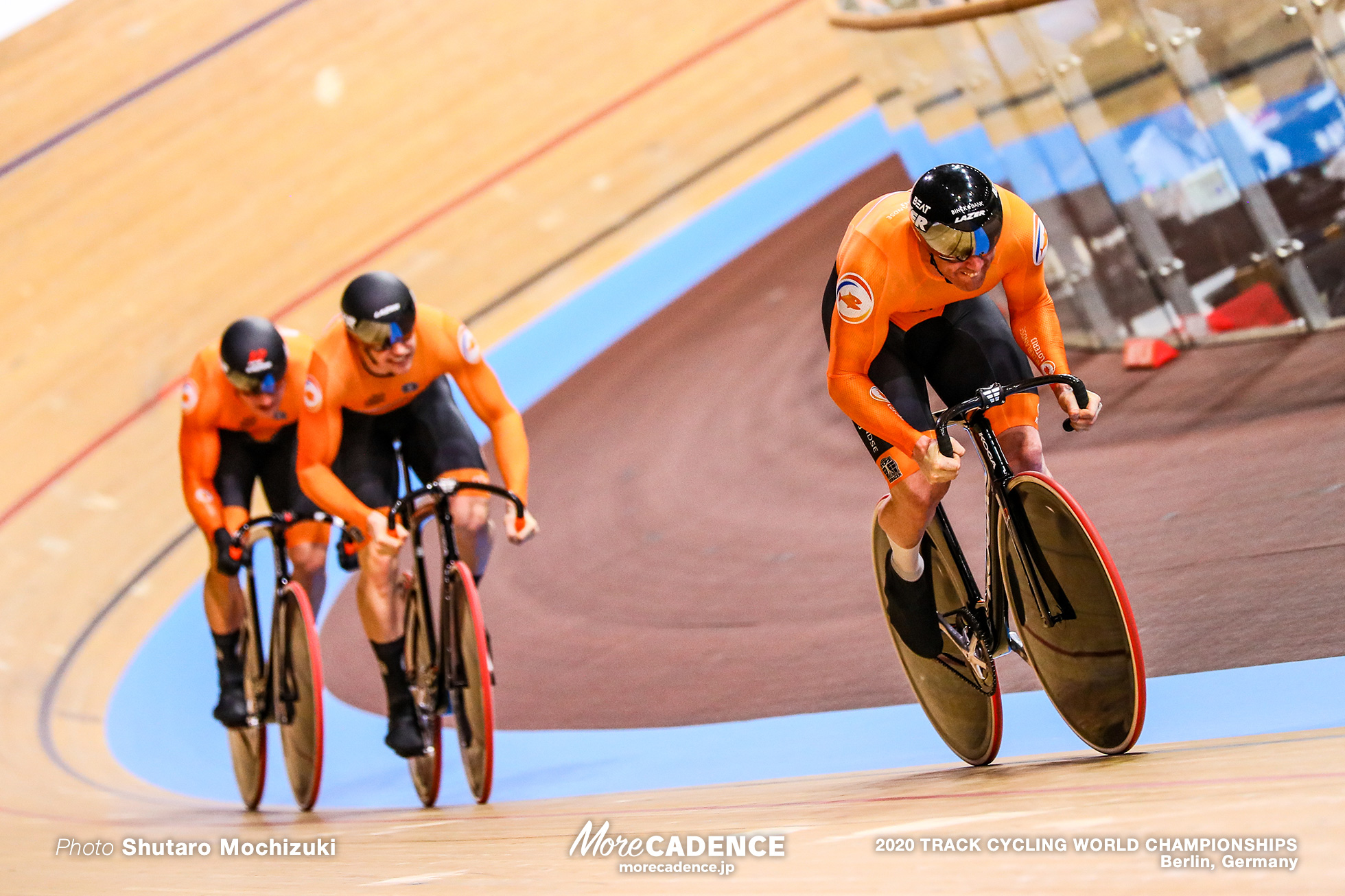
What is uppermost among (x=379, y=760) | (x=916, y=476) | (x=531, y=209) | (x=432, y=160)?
(x=432, y=160)

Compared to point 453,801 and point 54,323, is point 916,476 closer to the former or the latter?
point 453,801

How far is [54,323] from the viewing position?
743 cm

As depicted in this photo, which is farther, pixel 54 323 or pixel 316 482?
pixel 54 323

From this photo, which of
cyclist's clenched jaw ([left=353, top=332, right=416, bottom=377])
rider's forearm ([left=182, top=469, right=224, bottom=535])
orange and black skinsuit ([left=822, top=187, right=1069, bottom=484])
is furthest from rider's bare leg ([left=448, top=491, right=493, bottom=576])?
orange and black skinsuit ([left=822, top=187, right=1069, bottom=484])

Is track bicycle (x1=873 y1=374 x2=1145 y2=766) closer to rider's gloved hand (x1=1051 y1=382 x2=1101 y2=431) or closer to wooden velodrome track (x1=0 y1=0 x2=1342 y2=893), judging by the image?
rider's gloved hand (x1=1051 y1=382 x2=1101 y2=431)

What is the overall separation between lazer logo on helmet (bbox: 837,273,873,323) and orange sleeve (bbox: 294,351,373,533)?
1.46 metres

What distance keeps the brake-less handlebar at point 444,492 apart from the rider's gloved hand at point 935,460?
3.93 ft

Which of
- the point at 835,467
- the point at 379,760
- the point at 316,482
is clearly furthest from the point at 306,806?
the point at 835,467

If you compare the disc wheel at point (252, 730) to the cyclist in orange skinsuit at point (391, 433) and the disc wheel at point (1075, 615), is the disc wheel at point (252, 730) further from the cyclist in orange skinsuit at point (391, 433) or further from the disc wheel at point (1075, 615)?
the disc wheel at point (1075, 615)

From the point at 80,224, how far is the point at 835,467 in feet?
17.7

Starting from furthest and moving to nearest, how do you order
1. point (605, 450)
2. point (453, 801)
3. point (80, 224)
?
1. point (80, 224)
2. point (605, 450)
3. point (453, 801)

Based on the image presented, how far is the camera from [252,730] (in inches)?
162

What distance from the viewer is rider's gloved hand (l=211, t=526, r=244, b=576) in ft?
12.9

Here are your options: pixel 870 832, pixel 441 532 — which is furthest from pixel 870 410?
pixel 441 532
